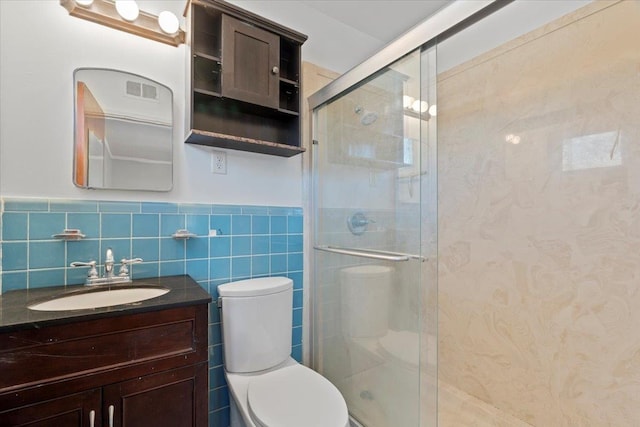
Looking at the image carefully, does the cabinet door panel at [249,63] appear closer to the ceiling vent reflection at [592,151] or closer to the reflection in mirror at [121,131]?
the reflection in mirror at [121,131]

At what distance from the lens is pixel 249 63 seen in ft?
4.81

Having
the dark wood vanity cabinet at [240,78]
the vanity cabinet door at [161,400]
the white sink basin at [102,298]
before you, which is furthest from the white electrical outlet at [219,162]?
the vanity cabinet door at [161,400]

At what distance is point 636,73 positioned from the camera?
1259 millimetres

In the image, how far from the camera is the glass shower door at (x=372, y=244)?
1.33m

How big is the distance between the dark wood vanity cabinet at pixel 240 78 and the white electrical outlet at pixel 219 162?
5cm

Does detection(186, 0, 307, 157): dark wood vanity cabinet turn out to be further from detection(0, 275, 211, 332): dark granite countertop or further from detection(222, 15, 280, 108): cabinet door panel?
detection(0, 275, 211, 332): dark granite countertop

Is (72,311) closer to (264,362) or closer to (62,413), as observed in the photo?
(62,413)

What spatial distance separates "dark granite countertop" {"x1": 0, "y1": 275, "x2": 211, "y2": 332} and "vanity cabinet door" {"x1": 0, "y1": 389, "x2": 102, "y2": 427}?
0.23m

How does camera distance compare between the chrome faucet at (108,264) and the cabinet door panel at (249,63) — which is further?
the cabinet door panel at (249,63)

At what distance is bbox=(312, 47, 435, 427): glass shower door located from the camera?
1.33 metres

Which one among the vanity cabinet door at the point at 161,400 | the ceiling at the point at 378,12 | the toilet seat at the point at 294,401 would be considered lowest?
the toilet seat at the point at 294,401

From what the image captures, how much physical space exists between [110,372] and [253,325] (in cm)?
60

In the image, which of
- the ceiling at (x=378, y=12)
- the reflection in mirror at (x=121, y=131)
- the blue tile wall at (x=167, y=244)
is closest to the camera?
the blue tile wall at (x=167, y=244)

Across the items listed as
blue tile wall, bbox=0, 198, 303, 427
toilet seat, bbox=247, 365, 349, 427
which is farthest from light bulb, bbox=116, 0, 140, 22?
toilet seat, bbox=247, 365, 349, 427
